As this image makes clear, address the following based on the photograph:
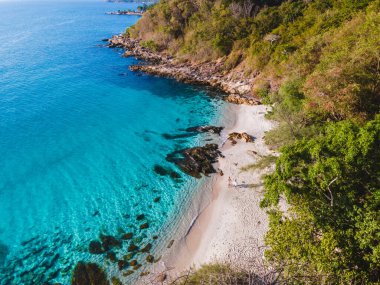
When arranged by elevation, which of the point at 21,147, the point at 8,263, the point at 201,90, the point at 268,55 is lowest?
the point at 8,263

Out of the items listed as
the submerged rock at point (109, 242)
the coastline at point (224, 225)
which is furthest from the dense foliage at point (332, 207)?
the submerged rock at point (109, 242)

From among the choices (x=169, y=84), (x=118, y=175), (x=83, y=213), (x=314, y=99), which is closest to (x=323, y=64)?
(x=314, y=99)

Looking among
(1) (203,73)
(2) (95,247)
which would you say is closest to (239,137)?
(2) (95,247)

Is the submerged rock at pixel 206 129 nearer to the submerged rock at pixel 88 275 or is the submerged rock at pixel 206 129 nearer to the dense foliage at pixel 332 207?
the dense foliage at pixel 332 207

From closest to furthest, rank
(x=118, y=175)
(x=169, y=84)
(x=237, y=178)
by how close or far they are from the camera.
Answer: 1. (x=237, y=178)
2. (x=118, y=175)
3. (x=169, y=84)

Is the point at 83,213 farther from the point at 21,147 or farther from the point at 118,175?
the point at 21,147

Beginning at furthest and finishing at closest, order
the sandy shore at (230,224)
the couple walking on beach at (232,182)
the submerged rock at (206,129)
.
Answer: the submerged rock at (206,129)
the couple walking on beach at (232,182)
the sandy shore at (230,224)
